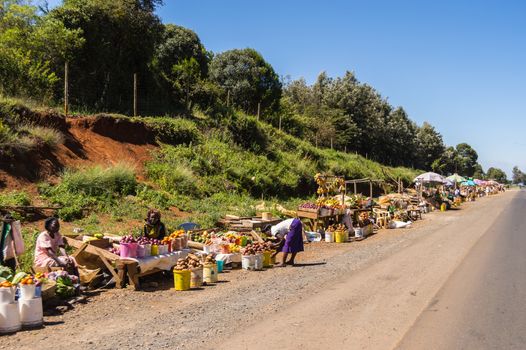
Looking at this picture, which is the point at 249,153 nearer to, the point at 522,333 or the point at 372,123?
the point at 522,333

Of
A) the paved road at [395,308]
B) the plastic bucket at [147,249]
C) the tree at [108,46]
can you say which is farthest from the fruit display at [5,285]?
the tree at [108,46]

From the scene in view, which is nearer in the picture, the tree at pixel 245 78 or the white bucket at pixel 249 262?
the white bucket at pixel 249 262

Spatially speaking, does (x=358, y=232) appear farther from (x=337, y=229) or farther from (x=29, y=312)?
(x=29, y=312)

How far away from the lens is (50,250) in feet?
30.6

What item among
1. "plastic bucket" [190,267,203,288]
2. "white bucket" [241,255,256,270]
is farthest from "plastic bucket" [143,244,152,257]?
"white bucket" [241,255,256,270]

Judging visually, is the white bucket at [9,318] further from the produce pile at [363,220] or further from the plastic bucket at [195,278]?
the produce pile at [363,220]

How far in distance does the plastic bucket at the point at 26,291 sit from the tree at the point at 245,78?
3380 centimetres

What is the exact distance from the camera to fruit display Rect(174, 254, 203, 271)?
32.9 ft

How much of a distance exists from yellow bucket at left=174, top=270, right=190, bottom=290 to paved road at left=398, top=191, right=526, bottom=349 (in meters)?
4.85

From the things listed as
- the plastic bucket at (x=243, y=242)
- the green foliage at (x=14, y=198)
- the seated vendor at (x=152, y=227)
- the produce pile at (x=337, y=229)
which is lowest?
the produce pile at (x=337, y=229)

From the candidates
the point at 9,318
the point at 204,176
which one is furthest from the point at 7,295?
the point at 204,176

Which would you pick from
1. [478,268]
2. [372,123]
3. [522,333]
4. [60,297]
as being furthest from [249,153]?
[372,123]

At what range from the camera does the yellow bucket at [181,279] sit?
9812 millimetres

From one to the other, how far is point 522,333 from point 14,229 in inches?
360
